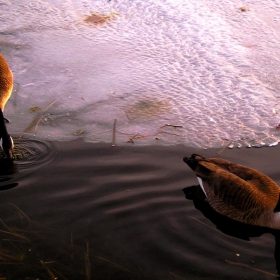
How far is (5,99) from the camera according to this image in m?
5.11

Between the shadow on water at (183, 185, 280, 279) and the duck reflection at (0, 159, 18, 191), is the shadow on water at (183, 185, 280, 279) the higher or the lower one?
the higher one

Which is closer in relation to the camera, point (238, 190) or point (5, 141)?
point (238, 190)

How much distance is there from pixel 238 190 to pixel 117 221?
3.78 feet

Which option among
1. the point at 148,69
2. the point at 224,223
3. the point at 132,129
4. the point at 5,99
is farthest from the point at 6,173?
the point at 148,69

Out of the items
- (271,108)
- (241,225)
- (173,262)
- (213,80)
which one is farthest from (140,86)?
(173,262)

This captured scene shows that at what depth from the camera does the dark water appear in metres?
3.26

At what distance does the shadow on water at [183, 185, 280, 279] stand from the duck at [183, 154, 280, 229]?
39 mm

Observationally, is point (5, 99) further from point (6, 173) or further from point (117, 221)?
point (117, 221)

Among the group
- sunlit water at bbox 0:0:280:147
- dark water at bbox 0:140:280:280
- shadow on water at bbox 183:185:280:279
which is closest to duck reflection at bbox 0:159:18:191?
dark water at bbox 0:140:280:280

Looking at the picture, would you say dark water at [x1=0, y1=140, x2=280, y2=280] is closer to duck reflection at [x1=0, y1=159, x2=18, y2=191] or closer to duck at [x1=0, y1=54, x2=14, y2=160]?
duck reflection at [x1=0, y1=159, x2=18, y2=191]

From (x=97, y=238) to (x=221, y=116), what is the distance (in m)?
2.27

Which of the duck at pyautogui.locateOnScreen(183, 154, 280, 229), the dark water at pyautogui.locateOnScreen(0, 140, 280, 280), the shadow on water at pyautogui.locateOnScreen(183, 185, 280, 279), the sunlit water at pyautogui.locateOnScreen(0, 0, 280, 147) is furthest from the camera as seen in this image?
the sunlit water at pyautogui.locateOnScreen(0, 0, 280, 147)

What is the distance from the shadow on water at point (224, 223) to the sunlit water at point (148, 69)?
2.25 ft

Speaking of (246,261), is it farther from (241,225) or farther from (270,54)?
(270,54)
